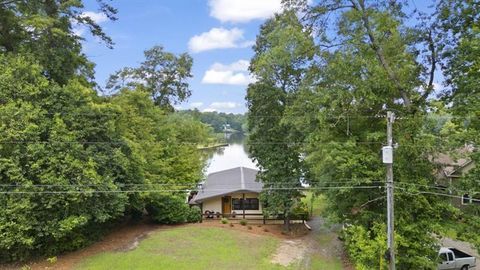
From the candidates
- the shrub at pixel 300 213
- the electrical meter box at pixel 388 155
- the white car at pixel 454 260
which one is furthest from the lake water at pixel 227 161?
the electrical meter box at pixel 388 155

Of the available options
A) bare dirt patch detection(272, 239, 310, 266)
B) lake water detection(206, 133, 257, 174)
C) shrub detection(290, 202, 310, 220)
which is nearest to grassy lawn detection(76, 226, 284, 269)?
bare dirt patch detection(272, 239, 310, 266)

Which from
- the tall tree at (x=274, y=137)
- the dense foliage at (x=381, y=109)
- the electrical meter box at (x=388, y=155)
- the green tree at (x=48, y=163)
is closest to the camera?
the electrical meter box at (x=388, y=155)

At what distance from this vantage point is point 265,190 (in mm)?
25812

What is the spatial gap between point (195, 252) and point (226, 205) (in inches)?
404

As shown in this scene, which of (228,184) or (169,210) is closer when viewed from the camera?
(169,210)

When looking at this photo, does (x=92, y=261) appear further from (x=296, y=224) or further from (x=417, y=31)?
(x=417, y=31)

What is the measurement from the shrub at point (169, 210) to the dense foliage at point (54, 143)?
2572 mm

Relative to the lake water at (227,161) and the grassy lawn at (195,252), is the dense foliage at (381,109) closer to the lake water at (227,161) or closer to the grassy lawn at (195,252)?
the grassy lawn at (195,252)

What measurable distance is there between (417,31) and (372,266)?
914cm

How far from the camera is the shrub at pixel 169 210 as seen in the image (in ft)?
84.9

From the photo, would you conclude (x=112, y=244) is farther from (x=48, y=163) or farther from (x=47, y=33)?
(x=47, y=33)

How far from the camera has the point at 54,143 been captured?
18.0m

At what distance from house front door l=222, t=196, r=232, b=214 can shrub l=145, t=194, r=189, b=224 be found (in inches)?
163

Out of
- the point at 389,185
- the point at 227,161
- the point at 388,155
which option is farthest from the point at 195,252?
the point at 227,161
